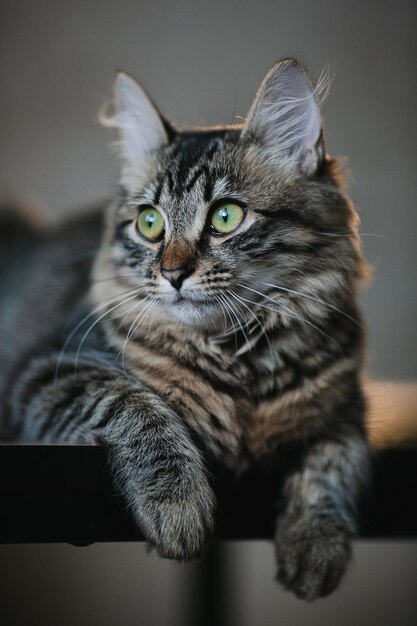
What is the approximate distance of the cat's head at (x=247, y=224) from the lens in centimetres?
104

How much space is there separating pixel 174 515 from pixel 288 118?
0.69 meters

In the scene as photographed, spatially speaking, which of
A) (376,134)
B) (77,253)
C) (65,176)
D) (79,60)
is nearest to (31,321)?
(77,253)

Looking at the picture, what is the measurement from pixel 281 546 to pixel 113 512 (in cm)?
31

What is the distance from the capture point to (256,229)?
1.06 meters

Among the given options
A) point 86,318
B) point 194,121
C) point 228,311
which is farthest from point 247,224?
point 194,121

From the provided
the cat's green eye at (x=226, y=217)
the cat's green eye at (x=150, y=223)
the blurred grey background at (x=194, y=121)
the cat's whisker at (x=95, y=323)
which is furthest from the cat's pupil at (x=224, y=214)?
the blurred grey background at (x=194, y=121)

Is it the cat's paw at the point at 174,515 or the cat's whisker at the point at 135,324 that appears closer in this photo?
the cat's paw at the point at 174,515

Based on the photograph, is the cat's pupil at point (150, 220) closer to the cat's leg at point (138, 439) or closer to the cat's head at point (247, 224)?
the cat's head at point (247, 224)

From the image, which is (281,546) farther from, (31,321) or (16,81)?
(16,81)

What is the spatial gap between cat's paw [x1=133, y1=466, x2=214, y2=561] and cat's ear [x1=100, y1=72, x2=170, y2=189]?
1.98 ft

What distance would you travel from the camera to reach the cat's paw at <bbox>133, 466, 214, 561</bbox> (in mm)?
916

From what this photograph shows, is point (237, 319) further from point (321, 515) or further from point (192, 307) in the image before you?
point (321, 515)

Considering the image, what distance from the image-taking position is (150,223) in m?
1.16

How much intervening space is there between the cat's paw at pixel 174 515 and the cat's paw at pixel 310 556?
0.64ft
